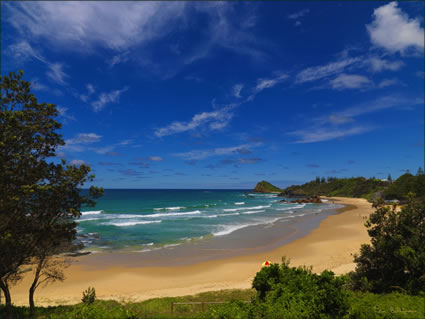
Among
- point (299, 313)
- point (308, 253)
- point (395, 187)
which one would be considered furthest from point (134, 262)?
point (395, 187)

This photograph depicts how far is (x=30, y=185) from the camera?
10.3 meters

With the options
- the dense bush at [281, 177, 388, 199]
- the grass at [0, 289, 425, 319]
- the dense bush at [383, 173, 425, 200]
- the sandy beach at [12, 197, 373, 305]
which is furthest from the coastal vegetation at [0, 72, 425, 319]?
the dense bush at [281, 177, 388, 199]

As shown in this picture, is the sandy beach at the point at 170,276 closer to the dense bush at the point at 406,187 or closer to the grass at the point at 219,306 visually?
the grass at the point at 219,306

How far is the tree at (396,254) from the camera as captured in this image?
1208 cm

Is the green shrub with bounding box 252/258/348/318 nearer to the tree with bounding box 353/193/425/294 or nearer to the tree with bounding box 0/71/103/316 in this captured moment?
the tree with bounding box 353/193/425/294

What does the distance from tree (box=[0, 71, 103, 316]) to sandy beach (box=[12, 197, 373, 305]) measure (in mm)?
7818

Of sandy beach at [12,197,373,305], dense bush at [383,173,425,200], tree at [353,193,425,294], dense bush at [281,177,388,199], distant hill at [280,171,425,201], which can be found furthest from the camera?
dense bush at [281,177,388,199]

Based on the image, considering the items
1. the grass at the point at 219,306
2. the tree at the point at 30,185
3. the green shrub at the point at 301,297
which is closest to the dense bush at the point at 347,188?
the grass at the point at 219,306

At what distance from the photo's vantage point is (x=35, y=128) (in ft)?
34.2

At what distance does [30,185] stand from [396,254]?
57.1 feet

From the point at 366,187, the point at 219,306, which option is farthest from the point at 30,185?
the point at 366,187

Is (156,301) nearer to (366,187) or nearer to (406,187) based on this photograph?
(406,187)

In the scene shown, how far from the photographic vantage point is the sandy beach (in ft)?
60.7

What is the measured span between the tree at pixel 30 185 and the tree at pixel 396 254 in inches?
612
